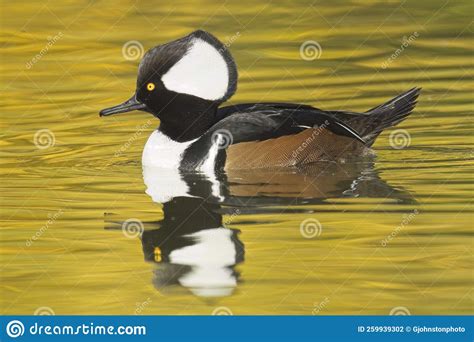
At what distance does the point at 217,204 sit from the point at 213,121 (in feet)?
6.29

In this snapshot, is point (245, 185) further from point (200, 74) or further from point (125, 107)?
point (125, 107)

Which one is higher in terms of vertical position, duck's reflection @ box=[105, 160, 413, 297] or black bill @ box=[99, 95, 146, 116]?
black bill @ box=[99, 95, 146, 116]

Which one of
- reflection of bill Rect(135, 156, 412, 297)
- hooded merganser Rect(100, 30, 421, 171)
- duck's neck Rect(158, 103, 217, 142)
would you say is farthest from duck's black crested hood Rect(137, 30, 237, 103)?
reflection of bill Rect(135, 156, 412, 297)

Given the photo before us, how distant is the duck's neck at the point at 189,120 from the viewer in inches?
547

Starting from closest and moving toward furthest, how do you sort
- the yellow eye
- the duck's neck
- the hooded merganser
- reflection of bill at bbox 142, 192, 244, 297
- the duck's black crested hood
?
reflection of bill at bbox 142, 192, 244, 297 → the duck's black crested hood → the hooded merganser → the yellow eye → the duck's neck

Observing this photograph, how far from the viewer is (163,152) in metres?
14.0

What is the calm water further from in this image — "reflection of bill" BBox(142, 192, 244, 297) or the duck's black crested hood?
the duck's black crested hood

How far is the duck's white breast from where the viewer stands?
13906mm

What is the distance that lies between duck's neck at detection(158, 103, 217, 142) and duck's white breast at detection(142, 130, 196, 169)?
7 cm

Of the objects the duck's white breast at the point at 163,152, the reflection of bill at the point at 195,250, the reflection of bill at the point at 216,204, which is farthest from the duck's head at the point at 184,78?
the reflection of bill at the point at 195,250

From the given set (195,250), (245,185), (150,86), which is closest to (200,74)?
(150,86)

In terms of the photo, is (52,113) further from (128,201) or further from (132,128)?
(128,201)

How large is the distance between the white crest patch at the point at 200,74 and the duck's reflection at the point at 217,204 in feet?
2.72

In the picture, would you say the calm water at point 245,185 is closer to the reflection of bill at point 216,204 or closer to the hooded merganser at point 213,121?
the reflection of bill at point 216,204
